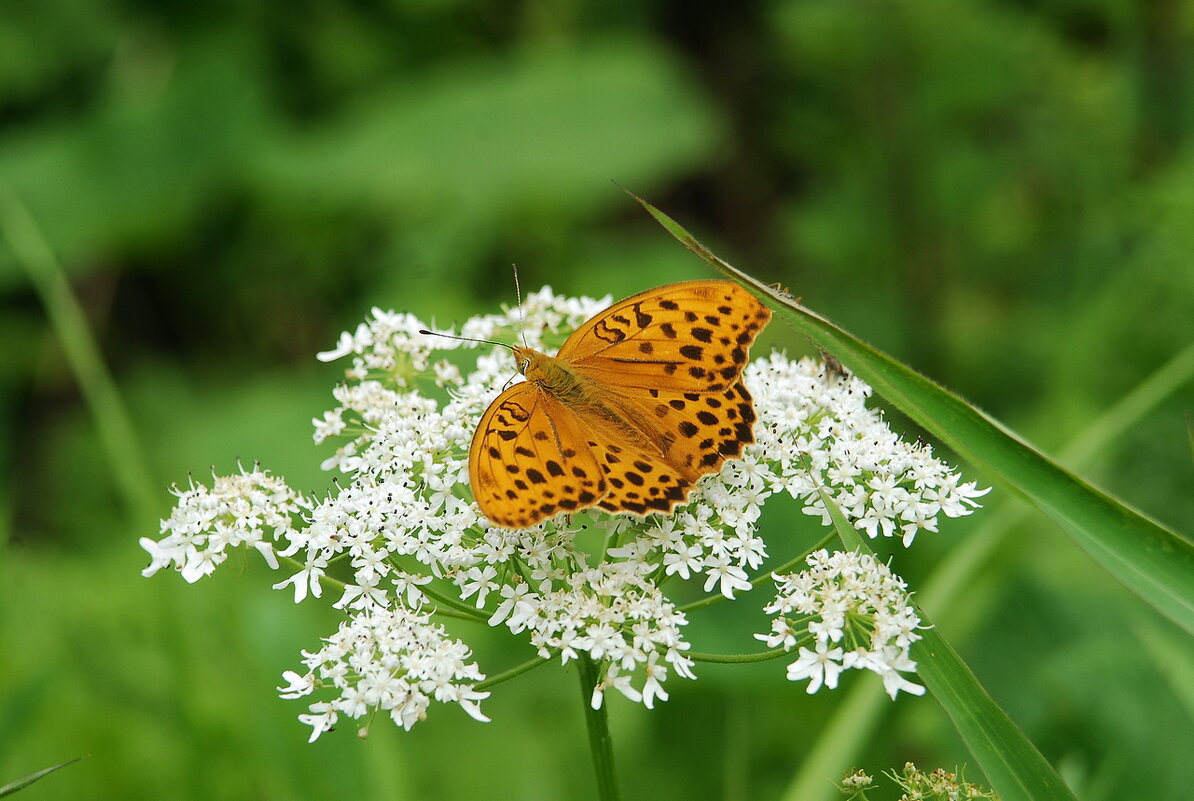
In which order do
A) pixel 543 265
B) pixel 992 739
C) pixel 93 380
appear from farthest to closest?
pixel 543 265 < pixel 93 380 < pixel 992 739

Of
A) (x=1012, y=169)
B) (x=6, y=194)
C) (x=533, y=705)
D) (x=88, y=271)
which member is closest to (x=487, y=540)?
(x=533, y=705)

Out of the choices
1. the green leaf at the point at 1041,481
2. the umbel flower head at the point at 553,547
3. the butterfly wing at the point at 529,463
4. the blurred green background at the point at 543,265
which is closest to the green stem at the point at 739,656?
the umbel flower head at the point at 553,547

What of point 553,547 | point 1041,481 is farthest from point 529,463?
point 1041,481

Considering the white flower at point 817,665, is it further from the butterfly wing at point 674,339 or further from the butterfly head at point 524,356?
the butterfly head at point 524,356

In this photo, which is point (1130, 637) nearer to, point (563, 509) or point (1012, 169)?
point (563, 509)

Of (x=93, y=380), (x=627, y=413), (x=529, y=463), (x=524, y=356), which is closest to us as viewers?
(x=529, y=463)

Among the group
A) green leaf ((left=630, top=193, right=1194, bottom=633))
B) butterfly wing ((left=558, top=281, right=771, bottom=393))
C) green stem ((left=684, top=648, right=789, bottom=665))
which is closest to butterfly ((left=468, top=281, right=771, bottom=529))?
butterfly wing ((left=558, top=281, right=771, bottom=393))

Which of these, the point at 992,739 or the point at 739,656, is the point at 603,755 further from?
the point at 992,739
